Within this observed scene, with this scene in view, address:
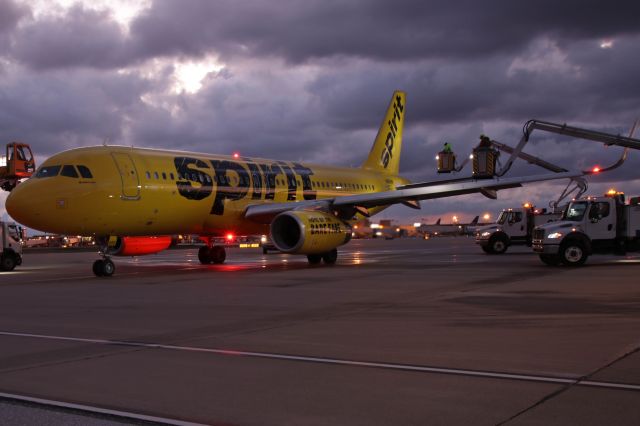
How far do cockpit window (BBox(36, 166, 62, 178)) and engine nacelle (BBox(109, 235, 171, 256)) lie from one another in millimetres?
3229

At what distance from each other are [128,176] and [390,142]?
1664 cm

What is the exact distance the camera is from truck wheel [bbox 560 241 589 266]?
19719mm

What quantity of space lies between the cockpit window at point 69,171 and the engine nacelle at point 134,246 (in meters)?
3.08

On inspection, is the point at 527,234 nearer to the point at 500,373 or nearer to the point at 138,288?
the point at 138,288

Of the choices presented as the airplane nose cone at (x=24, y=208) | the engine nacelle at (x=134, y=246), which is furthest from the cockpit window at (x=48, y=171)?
the engine nacelle at (x=134, y=246)

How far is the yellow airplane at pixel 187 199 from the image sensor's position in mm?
18175

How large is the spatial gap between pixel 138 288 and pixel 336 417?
1116 cm

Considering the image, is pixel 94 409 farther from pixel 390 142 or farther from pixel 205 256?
pixel 390 142

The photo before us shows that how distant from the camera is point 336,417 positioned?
179 inches

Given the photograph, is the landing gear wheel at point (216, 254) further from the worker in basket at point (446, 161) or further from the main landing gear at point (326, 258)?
the worker in basket at point (446, 161)

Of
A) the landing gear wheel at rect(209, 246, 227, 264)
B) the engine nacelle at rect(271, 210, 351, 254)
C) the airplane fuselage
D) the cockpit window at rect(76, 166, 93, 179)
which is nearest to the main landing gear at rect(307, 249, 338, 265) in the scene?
the engine nacelle at rect(271, 210, 351, 254)

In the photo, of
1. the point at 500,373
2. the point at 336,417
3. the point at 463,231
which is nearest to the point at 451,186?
the point at 500,373

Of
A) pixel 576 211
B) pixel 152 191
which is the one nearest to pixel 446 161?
pixel 576 211

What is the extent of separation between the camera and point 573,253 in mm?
19797
